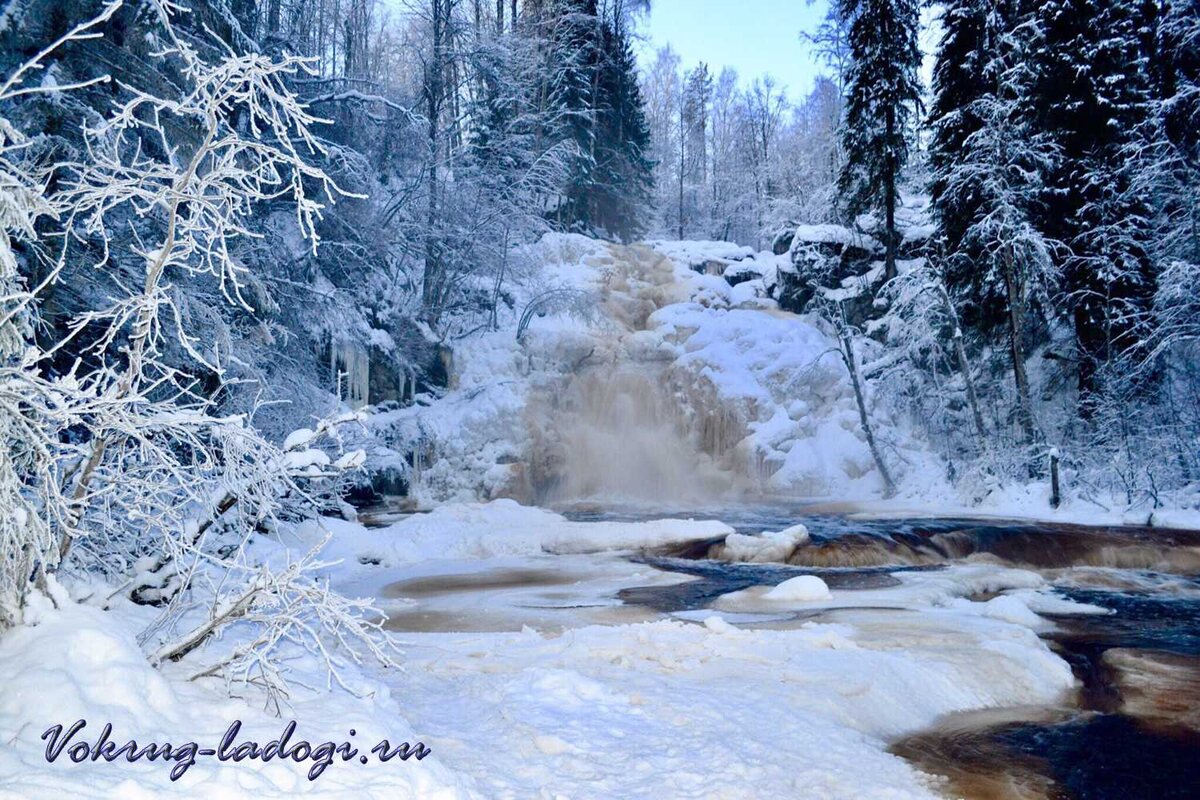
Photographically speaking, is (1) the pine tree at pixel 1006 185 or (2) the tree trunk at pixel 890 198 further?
(2) the tree trunk at pixel 890 198

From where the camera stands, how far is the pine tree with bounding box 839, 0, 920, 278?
22.1 metres

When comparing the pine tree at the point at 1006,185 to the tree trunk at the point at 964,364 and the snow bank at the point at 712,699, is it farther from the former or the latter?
the snow bank at the point at 712,699

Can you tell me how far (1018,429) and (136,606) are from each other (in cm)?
1789

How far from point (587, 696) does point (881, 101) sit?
864 inches

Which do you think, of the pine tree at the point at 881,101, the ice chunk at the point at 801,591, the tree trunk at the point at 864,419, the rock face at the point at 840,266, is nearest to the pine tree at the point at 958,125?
the pine tree at the point at 881,101

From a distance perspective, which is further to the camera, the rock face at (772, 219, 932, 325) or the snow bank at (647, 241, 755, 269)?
the snow bank at (647, 241, 755, 269)

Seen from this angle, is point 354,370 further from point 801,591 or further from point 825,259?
point 825,259

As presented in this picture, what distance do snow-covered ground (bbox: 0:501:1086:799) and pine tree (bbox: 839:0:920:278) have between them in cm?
1601

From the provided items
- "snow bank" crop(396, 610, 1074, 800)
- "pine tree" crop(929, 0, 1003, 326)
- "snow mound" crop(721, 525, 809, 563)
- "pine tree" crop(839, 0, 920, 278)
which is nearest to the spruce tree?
"pine tree" crop(839, 0, 920, 278)

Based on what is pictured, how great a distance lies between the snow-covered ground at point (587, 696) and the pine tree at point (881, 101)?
16.0 metres

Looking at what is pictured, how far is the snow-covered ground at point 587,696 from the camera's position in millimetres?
2760

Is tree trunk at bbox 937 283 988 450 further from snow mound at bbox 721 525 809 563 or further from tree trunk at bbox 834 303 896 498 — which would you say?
snow mound at bbox 721 525 809 563

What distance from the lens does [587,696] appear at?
457 cm

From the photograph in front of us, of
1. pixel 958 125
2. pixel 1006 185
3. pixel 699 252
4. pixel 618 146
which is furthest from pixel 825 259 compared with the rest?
pixel 618 146
